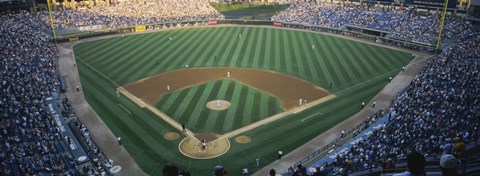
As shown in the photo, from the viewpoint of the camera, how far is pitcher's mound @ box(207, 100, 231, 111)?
114 feet

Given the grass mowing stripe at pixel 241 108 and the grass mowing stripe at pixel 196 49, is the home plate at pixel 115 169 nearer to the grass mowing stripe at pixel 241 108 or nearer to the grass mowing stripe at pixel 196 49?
the grass mowing stripe at pixel 241 108

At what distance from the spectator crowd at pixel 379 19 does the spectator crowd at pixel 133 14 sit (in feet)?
58.6

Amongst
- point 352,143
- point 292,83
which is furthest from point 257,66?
point 352,143

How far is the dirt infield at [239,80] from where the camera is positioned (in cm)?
3791

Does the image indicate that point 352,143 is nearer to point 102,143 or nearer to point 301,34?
point 102,143

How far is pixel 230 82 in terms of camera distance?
4191 centimetres

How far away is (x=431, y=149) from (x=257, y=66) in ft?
101

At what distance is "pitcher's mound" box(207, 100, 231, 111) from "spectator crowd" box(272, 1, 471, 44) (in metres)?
37.3

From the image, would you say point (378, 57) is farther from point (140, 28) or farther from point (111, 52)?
point (140, 28)

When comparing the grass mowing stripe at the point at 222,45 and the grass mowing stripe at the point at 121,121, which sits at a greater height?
the grass mowing stripe at the point at 222,45

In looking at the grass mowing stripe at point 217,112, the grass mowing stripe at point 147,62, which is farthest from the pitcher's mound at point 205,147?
the grass mowing stripe at point 147,62

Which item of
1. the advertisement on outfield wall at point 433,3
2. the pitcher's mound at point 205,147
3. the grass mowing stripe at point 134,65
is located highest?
the advertisement on outfield wall at point 433,3

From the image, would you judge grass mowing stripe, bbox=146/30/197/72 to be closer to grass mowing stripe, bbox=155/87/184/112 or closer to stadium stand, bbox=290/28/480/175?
grass mowing stripe, bbox=155/87/184/112

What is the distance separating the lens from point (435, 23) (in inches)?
2382
